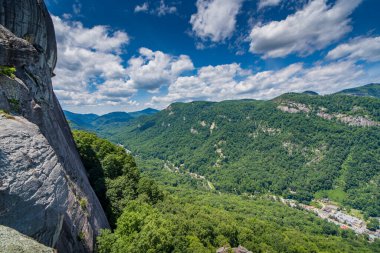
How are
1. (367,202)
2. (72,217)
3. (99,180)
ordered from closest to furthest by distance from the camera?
1. (72,217)
2. (99,180)
3. (367,202)

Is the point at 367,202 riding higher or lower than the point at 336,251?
lower

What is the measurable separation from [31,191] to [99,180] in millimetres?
26920

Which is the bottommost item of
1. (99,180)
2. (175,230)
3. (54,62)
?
(175,230)

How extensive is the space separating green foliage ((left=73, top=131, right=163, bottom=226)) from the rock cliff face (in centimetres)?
917

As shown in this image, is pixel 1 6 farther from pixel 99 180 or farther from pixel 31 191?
pixel 99 180

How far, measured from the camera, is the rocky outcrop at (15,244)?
9.52 m

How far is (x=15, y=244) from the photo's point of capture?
9.87m

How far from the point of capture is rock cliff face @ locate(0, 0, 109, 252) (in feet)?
45.8

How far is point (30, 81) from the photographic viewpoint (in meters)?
22.0

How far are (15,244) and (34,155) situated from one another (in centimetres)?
791

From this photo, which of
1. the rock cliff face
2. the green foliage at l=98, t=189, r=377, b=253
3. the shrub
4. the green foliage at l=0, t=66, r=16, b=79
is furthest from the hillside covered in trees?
the green foliage at l=0, t=66, r=16, b=79

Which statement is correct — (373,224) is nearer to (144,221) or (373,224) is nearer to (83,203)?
(144,221)

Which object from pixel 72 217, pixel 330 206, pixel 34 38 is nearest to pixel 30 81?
pixel 34 38

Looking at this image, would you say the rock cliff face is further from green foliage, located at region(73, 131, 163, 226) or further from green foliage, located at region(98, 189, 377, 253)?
green foliage, located at region(73, 131, 163, 226)
